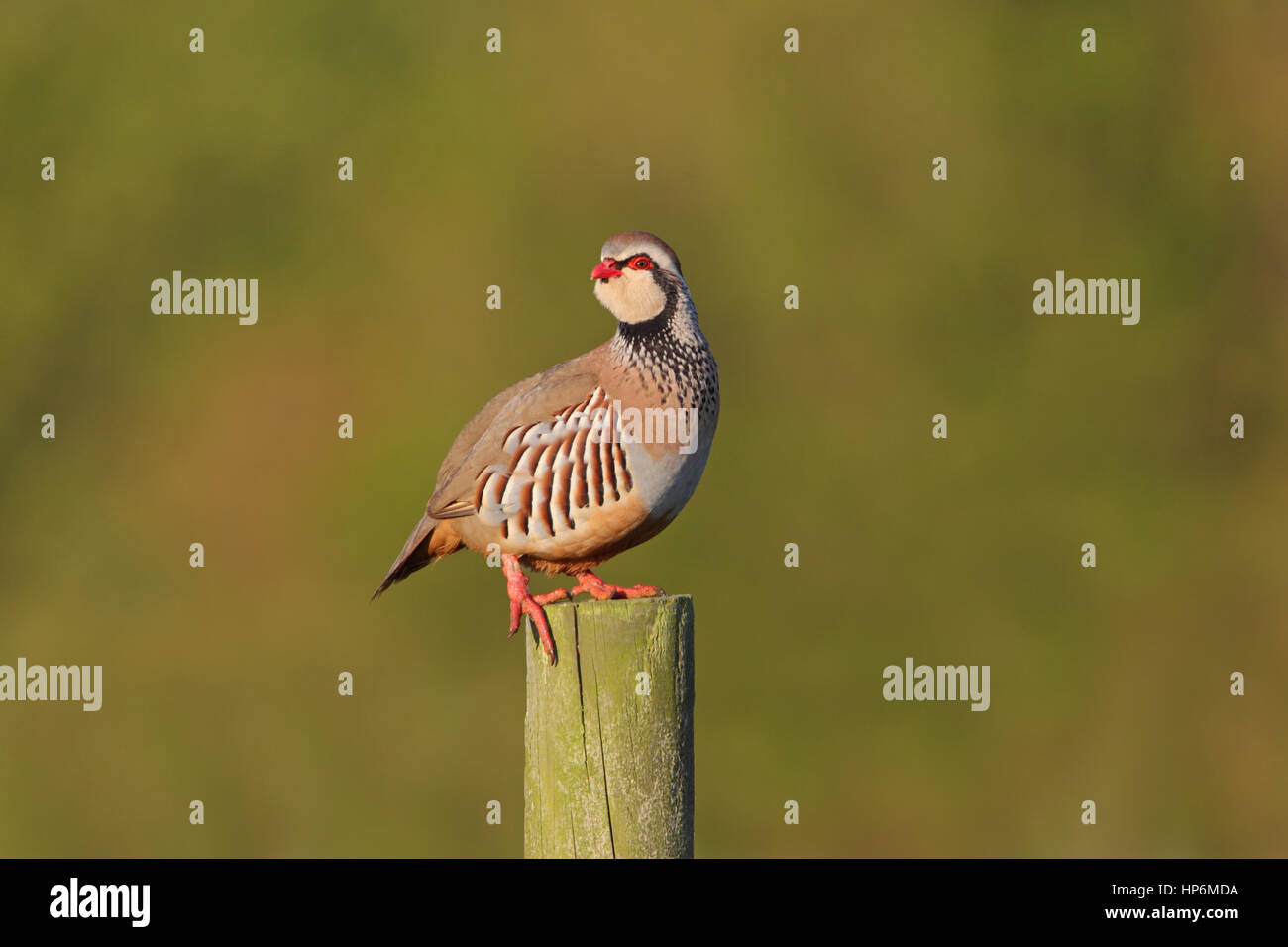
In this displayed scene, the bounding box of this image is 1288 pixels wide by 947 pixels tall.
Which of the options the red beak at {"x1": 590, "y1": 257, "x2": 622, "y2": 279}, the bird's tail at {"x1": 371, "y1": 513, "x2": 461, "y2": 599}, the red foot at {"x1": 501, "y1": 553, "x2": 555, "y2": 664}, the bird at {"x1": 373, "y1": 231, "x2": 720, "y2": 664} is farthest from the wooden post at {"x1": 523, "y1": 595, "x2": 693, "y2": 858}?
the red beak at {"x1": 590, "y1": 257, "x2": 622, "y2": 279}

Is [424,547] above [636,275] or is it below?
below

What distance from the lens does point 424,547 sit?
5695mm

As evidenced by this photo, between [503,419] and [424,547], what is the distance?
607 millimetres

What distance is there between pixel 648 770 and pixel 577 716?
0.83 feet

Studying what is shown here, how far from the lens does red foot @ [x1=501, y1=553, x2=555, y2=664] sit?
14.9ft

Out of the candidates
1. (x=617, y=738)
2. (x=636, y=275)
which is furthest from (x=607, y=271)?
(x=617, y=738)

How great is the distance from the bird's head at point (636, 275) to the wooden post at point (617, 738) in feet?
4.16

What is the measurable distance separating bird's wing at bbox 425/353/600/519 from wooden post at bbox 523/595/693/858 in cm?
101

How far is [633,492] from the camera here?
5.11 metres

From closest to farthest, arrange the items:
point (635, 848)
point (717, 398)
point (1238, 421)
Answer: point (635, 848) < point (717, 398) < point (1238, 421)

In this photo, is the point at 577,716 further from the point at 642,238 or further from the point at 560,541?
the point at 642,238

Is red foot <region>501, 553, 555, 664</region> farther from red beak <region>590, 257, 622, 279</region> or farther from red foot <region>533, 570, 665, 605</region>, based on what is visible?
red beak <region>590, 257, 622, 279</region>

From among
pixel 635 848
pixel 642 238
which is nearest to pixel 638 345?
pixel 642 238

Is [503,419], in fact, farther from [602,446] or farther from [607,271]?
[607,271]
